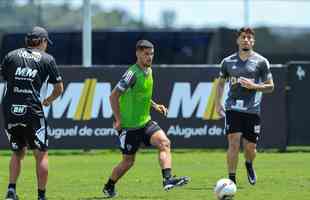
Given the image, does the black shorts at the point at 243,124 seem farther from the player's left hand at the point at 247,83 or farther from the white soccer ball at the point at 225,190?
the white soccer ball at the point at 225,190

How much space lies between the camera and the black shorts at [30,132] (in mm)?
12453

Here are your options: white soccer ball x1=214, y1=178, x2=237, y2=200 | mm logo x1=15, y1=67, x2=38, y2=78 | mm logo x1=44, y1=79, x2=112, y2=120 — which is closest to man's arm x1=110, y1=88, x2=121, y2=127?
mm logo x1=15, y1=67, x2=38, y2=78

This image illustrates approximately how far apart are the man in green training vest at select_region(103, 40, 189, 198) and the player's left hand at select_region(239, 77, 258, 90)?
137cm

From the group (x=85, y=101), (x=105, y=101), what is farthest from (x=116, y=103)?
(x=85, y=101)

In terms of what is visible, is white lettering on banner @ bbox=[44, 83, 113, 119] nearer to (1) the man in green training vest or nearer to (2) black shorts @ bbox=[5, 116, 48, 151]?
(1) the man in green training vest

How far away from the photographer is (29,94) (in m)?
12.5

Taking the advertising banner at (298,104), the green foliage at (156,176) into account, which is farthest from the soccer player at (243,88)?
the advertising banner at (298,104)

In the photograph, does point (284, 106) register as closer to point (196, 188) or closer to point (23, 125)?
point (196, 188)

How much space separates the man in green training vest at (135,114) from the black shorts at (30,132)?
1366 millimetres

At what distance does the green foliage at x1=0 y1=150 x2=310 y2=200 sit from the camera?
13906mm

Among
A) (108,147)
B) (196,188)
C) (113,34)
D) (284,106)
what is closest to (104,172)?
(196,188)

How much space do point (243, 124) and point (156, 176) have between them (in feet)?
8.13

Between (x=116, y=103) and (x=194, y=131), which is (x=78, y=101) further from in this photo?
(x=116, y=103)

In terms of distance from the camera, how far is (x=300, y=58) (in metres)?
38.8
